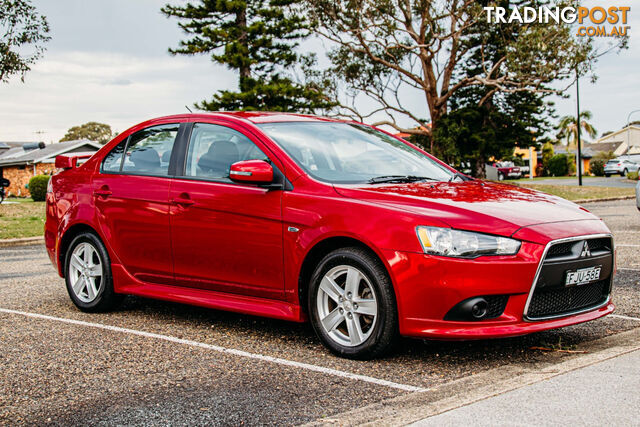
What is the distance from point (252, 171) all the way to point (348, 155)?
84cm

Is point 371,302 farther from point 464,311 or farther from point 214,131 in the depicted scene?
point 214,131

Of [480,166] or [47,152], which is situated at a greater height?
[47,152]

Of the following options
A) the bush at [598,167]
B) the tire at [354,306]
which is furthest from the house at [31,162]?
the tire at [354,306]

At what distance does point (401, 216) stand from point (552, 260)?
0.94 meters

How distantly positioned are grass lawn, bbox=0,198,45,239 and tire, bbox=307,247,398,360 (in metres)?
13.4

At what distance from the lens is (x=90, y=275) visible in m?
6.40

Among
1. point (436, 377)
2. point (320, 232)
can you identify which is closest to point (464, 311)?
point (436, 377)

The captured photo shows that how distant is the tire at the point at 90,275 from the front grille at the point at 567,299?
3682 mm

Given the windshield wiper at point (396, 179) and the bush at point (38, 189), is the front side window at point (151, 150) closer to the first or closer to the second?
the windshield wiper at point (396, 179)

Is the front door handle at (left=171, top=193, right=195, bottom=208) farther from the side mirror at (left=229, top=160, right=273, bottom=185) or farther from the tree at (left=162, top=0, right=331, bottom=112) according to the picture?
the tree at (left=162, top=0, right=331, bottom=112)

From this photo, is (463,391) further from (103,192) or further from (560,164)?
(560,164)

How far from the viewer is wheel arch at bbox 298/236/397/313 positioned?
4.55 metres

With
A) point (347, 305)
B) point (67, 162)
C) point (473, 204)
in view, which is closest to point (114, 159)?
point (67, 162)

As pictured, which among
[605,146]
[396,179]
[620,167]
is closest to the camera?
[396,179]
